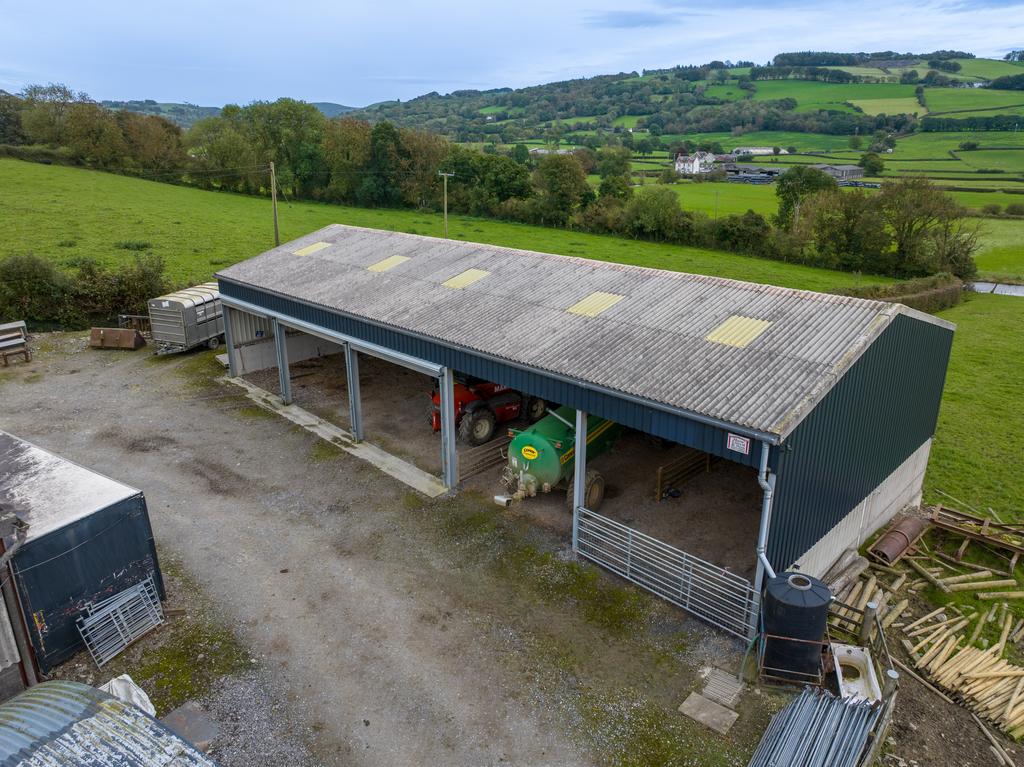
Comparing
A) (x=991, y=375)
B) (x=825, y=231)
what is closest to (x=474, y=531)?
(x=991, y=375)

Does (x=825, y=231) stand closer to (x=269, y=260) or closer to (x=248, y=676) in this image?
(x=269, y=260)

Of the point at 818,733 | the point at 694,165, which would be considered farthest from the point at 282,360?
the point at 694,165

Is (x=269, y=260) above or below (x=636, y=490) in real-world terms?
above

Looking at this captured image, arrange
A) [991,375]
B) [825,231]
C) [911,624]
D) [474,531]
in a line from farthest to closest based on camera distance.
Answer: [825,231], [991,375], [474,531], [911,624]

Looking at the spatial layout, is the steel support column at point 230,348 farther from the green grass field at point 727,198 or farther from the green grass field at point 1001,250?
the green grass field at point 727,198

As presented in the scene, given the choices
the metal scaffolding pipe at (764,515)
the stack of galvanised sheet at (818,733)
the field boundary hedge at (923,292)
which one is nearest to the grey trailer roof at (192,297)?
the metal scaffolding pipe at (764,515)

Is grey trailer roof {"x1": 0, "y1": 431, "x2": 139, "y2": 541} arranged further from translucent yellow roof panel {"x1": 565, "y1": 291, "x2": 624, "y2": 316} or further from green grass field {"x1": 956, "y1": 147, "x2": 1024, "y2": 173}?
green grass field {"x1": 956, "y1": 147, "x2": 1024, "y2": 173}
